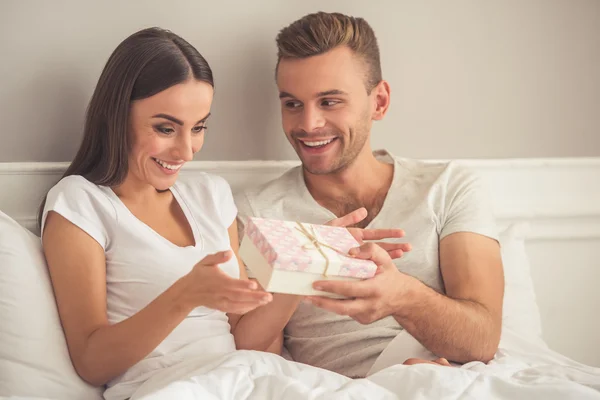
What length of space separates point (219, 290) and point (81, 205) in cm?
41

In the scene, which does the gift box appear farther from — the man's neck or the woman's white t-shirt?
the man's neck

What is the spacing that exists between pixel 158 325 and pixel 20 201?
62cm

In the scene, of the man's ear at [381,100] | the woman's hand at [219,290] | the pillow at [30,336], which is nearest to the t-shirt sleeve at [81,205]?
the pillow at [30,336]

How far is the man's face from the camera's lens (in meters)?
1.83

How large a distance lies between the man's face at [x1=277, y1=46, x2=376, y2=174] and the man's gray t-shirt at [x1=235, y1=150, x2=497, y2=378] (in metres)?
0.12

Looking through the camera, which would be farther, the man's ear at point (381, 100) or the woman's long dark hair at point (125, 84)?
the man's ear at point (381, 100)

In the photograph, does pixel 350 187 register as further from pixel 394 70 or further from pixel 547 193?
pixel 547 193

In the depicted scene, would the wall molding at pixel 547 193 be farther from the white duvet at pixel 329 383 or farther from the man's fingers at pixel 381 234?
the white duvet at pixel 329 383

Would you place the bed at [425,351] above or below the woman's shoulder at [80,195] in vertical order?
below

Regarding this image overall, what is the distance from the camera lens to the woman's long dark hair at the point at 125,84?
153cm

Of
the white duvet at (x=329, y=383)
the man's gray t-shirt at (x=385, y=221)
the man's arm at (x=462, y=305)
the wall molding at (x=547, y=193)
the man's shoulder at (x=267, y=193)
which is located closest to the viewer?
the white duvet at (x=329, y=383)

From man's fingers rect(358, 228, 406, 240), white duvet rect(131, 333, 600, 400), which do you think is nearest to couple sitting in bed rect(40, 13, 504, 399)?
man's fingers rect(358, 228, 406, 240)

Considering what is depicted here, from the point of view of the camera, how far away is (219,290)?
4.20ft

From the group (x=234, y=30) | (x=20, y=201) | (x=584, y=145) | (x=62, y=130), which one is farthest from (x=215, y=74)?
(x=584, y=145)
